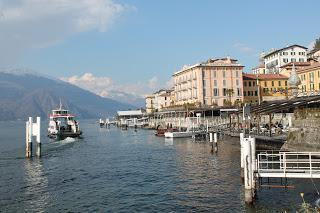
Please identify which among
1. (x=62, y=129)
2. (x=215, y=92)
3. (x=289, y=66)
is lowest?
(x=62, y=129)

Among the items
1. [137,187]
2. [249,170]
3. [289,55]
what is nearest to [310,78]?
[289,55]

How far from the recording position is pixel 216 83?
465 ft

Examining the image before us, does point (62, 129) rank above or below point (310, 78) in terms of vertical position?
below

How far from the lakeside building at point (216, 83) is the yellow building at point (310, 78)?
24296 millimetres

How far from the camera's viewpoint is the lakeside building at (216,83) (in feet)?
459

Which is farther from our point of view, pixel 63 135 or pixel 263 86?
pixel 263 86

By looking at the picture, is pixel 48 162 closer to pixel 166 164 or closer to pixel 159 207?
pixel 166 164

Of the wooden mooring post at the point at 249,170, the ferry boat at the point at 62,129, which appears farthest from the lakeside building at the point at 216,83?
the wooden mooring post at the point at 249,170

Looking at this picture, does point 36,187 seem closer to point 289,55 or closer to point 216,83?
point 216,83

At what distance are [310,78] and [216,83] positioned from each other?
1319 inches

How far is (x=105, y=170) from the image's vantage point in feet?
161

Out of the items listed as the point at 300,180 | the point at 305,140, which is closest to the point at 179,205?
the point at 300,180

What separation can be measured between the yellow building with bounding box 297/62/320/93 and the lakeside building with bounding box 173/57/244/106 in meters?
24.3

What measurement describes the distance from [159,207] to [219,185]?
809 cm
